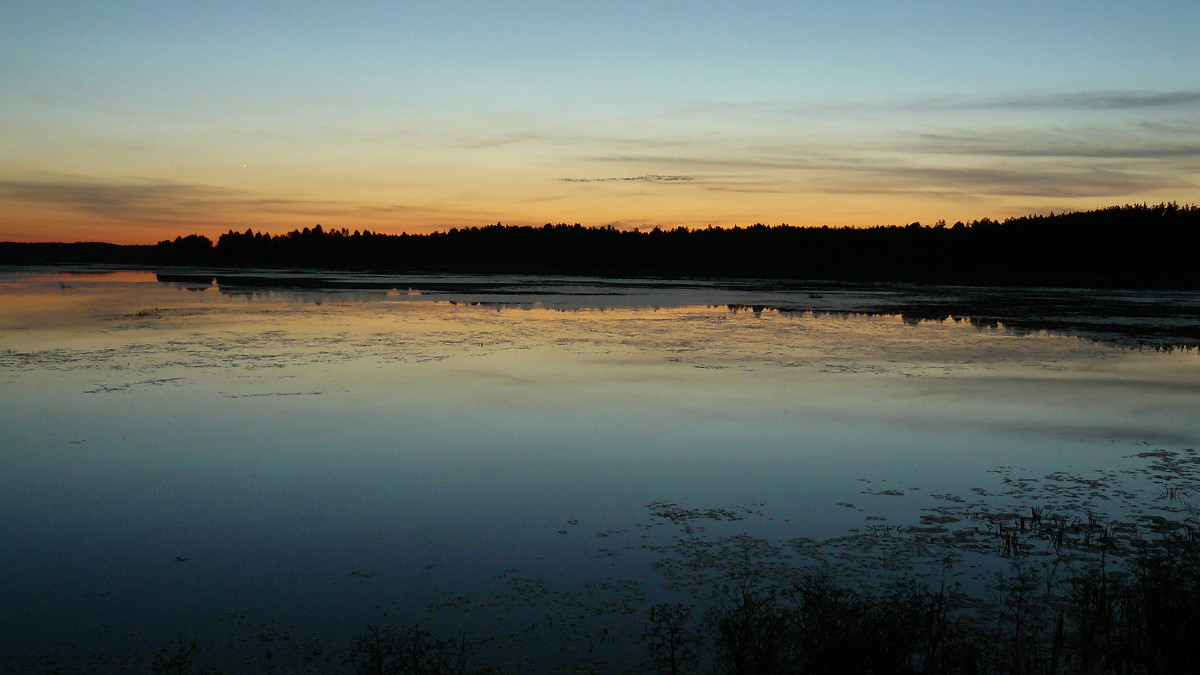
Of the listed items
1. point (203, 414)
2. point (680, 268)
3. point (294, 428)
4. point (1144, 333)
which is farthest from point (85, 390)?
point (680, 268)

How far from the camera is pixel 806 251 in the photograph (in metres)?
74.3

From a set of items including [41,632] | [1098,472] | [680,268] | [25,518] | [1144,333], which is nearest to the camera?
[41,632]

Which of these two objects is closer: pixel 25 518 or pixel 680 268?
pixel 25 518

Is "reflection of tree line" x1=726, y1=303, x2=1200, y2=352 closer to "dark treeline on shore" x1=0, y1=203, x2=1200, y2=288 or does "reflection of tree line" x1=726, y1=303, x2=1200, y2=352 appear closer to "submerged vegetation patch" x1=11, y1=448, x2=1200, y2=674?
"submerged vegetation patch" x1=11, y1=448, x2=1200, y2=674

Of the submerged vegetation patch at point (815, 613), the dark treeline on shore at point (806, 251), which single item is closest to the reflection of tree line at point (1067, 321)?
the submerged vegetation patch at point (815, 613)

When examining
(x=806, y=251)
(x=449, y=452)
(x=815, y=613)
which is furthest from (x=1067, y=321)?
(x=806, y=251)

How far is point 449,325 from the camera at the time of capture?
19.3 m

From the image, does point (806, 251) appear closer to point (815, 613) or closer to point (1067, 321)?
point (1067, 321)

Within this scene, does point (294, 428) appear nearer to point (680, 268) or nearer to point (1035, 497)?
point (1035, 497)

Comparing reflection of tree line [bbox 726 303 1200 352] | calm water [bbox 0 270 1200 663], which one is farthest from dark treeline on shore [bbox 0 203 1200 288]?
calm water [bbox 0 270 1200 663]

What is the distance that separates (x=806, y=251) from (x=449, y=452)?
2748 inches

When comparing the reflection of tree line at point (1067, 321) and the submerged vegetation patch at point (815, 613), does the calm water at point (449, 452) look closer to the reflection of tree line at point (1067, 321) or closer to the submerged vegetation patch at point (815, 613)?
the submerged vegetation patch at point (815, 613)

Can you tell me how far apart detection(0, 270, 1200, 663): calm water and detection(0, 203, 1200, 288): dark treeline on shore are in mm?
40325

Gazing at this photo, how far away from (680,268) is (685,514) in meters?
69.9
